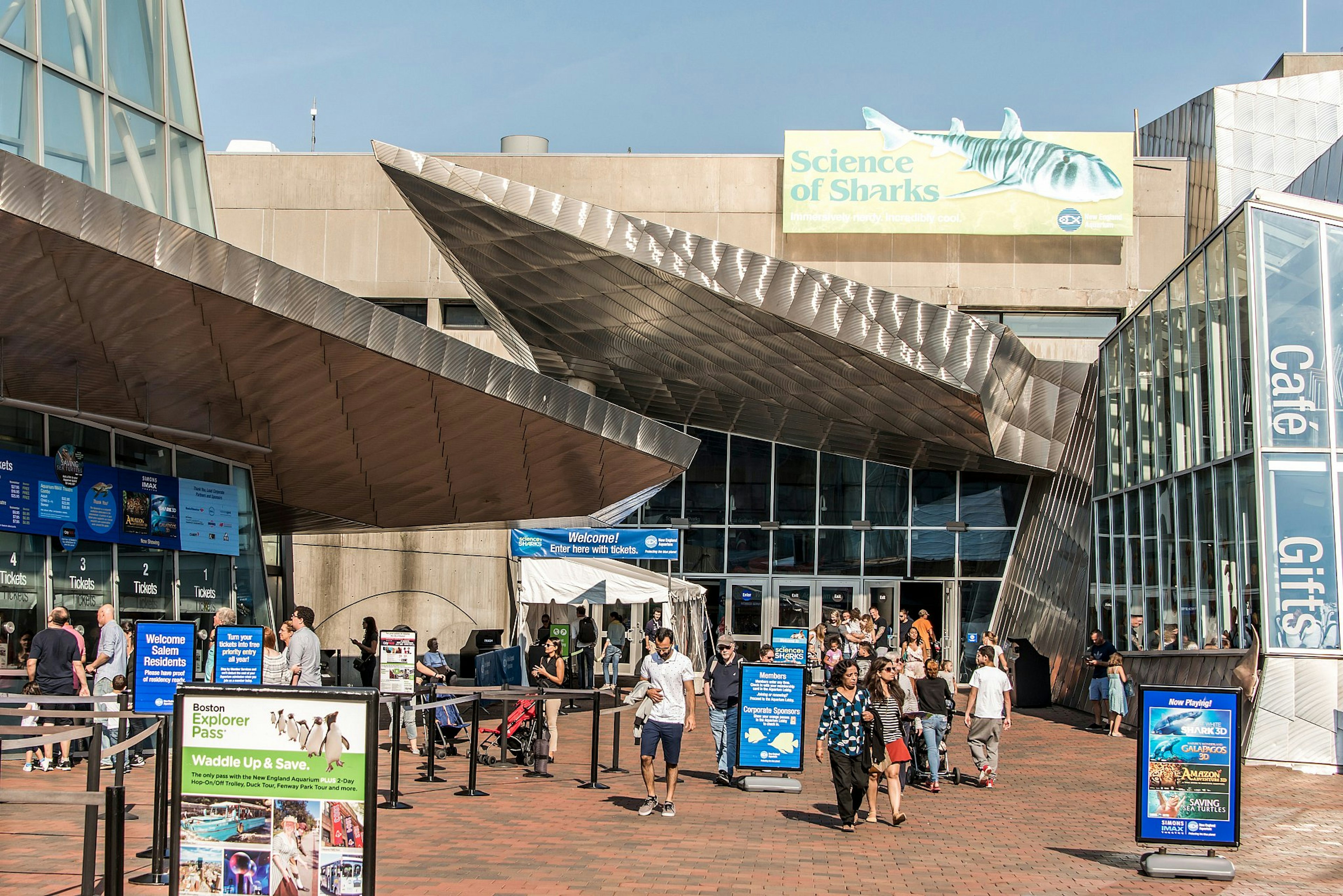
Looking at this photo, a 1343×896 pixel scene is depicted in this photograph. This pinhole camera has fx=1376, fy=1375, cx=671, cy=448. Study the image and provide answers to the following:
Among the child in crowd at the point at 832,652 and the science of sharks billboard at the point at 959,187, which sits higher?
the science of sharks billboard at the point at 959,187

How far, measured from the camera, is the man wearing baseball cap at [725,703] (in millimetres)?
14273

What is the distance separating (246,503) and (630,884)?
13.7 metres

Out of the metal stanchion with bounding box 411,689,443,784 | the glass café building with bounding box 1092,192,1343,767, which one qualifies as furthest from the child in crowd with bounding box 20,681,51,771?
the glass café building with bounding box 1092,192,1343,767

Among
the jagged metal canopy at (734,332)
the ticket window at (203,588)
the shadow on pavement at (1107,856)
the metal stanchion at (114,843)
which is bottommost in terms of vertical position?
the shadow on pavement at (1107,856)

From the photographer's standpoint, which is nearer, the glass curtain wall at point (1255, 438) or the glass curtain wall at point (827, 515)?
the glass curtain wall at point (1255, 438)

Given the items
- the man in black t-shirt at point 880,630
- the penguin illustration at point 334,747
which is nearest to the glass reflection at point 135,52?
the penguin illustration at point 334,747

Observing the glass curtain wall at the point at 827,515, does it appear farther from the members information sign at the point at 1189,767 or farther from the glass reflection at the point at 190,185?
the members information sign at the point at 1189,767

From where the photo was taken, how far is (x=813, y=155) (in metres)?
34.6

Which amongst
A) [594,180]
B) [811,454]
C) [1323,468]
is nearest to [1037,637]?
[811,454]

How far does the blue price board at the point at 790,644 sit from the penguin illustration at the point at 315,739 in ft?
57.9

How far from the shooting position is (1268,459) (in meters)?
17.1

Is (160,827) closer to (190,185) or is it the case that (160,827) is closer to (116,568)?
(116,568)

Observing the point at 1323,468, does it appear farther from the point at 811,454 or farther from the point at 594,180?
the point at 594,180

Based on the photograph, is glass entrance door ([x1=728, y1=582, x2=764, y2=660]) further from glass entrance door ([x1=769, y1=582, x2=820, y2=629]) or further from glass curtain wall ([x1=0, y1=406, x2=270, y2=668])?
glass curtain wall ([x1=0, y1=406, x2=270, y2=668])
